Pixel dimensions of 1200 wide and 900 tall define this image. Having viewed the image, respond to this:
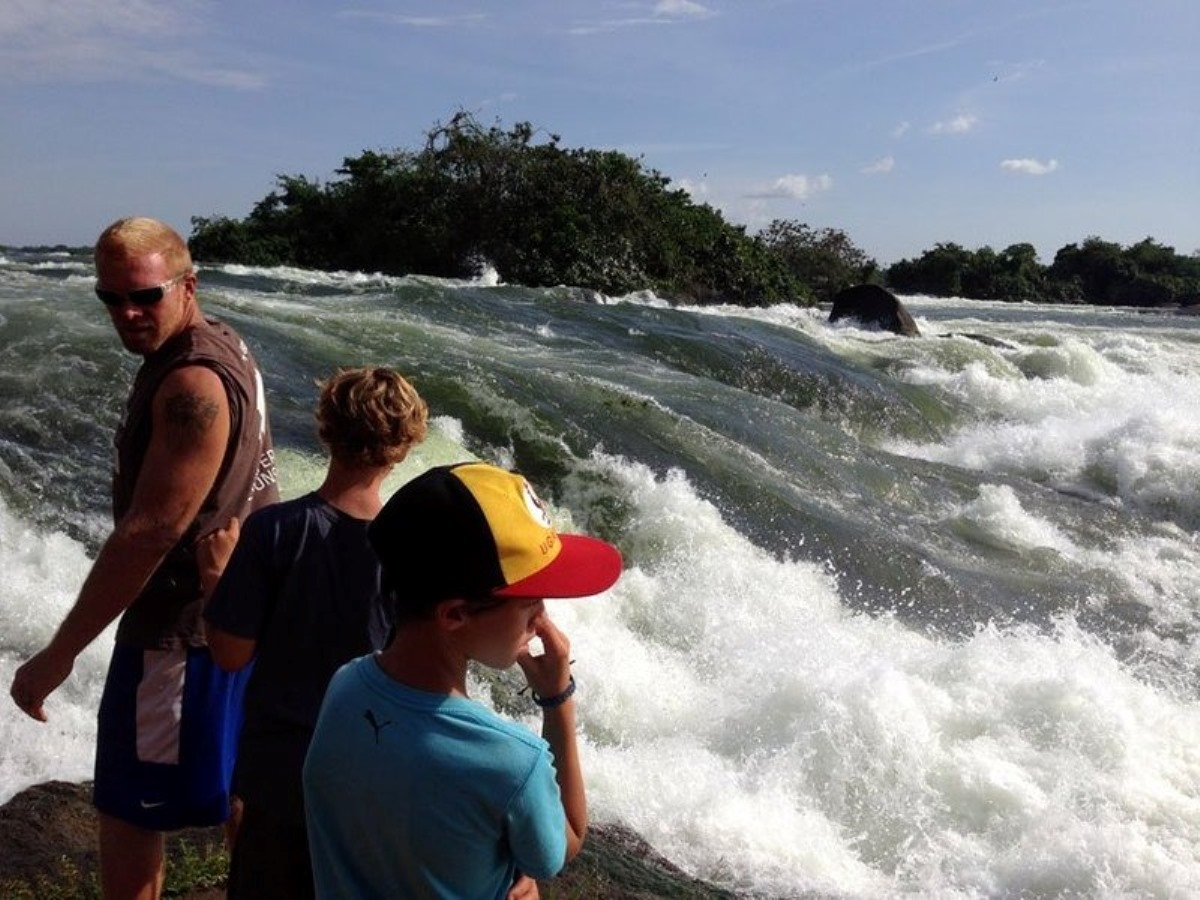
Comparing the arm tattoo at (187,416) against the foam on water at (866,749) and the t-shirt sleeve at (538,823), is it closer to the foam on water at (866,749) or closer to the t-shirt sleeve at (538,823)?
the t-shirt sleeve at (538,823)

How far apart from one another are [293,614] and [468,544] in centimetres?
76

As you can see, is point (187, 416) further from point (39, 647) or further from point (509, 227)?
point (509, 227)

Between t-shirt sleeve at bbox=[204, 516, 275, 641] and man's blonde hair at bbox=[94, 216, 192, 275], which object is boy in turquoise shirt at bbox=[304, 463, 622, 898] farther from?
man's blonde hair at bbox=[94, 216, 192, 275]

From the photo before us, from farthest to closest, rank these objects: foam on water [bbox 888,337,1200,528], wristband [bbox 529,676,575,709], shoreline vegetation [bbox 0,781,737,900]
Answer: foam on water [bbox 888,337,1200,528]
shoreline vegetation [bbox 0,781,737,900]
wristband [bbox 529,676,575,709]

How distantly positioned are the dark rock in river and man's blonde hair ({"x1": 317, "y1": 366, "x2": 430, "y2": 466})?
20.5m

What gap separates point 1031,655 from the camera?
7332mm

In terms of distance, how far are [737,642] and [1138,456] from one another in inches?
308

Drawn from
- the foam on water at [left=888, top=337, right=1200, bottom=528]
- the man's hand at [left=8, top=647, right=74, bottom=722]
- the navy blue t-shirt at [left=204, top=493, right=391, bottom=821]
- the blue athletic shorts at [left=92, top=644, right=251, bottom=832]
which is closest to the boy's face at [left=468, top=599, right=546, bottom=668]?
the navy blue t-shirt at [left=204, top=493, right=391, bottom=821]

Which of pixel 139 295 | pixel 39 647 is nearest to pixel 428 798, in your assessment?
pixel 139 295

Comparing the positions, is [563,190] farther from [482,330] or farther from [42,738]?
[42,738]

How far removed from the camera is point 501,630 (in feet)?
6.21

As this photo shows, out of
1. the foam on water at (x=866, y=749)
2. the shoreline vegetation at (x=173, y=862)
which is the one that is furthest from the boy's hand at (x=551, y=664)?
the foam on water at (x=866, y=749)

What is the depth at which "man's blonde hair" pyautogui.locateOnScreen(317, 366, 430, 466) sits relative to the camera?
8.32 feet

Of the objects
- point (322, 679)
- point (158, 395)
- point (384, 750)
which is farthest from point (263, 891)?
point (158, 395)
